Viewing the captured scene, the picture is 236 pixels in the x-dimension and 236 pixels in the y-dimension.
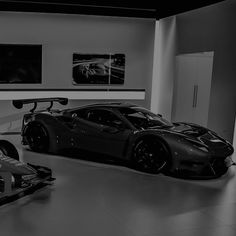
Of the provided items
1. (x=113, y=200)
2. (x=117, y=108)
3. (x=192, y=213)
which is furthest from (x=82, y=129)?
(x=192, y=213)

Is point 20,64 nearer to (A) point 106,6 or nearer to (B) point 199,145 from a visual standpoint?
(A) point 106,6

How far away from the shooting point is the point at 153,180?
4898mm

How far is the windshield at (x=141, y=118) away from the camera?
5592 mm

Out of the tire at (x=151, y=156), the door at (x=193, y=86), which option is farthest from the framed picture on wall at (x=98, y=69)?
the tire at (x=151, y=156)

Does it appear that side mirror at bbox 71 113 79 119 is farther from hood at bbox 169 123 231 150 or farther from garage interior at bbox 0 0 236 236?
hood at bbox 169 123 231 150

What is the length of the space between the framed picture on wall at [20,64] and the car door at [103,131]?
309 cm

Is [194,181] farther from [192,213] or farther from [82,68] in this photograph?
[82,68]

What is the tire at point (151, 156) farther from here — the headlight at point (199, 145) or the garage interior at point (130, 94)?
the headlight at point (199, 145)

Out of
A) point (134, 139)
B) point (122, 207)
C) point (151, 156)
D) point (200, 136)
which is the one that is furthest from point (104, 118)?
point (122, 207)

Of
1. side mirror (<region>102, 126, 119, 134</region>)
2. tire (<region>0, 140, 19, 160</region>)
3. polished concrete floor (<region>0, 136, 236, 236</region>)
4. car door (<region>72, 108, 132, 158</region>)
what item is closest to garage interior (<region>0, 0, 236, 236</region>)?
polished concrete floor (<region>0, 136, 236, 236</region>)

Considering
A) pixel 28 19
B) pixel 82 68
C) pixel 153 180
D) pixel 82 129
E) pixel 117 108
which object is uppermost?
pixel 28 19

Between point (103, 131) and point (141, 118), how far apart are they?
68 cm

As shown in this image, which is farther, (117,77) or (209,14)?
(117,77)

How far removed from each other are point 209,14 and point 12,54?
468 centimetres
